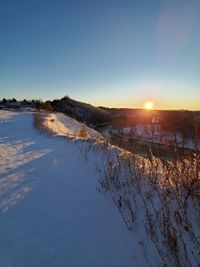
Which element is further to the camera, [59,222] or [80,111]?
[80,111]

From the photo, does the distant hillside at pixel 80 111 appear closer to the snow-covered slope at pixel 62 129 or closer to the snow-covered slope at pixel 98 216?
the snow-covered slope at pixel 62 129

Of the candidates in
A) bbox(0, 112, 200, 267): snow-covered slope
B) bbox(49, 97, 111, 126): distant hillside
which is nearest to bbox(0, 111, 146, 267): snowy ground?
bbox(0, 112, 200, 267): snow-covered slope

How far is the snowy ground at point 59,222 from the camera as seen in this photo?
3682mm

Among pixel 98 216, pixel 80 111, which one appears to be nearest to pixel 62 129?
pixel 98 216

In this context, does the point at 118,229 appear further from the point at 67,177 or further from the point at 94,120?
the point at 94,120

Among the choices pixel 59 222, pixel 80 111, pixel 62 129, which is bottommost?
pixel 80 111

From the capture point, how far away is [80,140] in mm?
11375

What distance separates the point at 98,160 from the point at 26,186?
9.18 ft

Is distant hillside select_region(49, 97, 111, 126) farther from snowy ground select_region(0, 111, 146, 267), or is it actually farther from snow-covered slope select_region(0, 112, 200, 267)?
snow-covered slope select_region(0, 112, 200, 267)

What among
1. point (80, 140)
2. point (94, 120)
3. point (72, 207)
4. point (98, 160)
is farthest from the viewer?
point (94, 120)

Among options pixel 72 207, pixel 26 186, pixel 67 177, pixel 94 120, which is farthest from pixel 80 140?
pixel 94 120

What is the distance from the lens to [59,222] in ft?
14.9

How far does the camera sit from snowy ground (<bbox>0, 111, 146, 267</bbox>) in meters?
3.68

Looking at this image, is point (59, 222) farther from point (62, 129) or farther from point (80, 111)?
point (80, 111)
